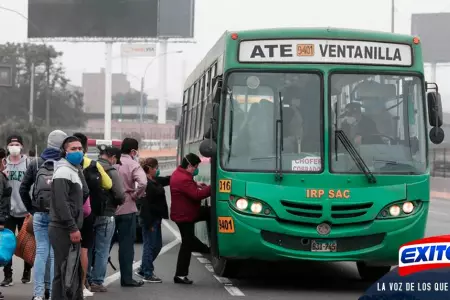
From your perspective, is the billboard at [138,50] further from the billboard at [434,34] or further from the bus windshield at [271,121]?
the bus windshield at [271,121]

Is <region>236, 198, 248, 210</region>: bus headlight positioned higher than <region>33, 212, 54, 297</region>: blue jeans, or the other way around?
<region>236, 198, 248, 210</region>: bus headlight

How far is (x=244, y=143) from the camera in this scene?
1241 centimetres

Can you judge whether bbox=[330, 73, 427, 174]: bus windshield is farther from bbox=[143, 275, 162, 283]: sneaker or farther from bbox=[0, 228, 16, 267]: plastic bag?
bbox=[0, 228, 16, 267]: plastic bag

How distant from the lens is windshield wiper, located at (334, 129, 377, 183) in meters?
12.1

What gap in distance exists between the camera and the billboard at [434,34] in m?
115

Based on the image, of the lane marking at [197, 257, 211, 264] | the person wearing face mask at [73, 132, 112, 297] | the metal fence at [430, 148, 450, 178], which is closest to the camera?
the person wearing face mask at [73, 132, 112, 297]

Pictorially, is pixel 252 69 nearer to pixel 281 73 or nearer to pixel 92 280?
pixel 281 73

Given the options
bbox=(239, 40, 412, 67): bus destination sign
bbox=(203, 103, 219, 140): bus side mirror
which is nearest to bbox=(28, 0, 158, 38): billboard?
bbox=(239, 40, 412, 67): bus destination sign

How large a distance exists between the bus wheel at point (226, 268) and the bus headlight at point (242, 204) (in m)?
1.36

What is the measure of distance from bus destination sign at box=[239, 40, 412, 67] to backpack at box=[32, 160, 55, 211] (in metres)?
3.18

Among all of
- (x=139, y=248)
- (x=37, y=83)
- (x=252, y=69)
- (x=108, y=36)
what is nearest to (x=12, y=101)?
(x=37, y=83)

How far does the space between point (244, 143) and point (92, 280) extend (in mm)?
2496

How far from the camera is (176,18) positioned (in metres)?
89.1

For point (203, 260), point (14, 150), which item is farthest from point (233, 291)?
point (203, 260)
